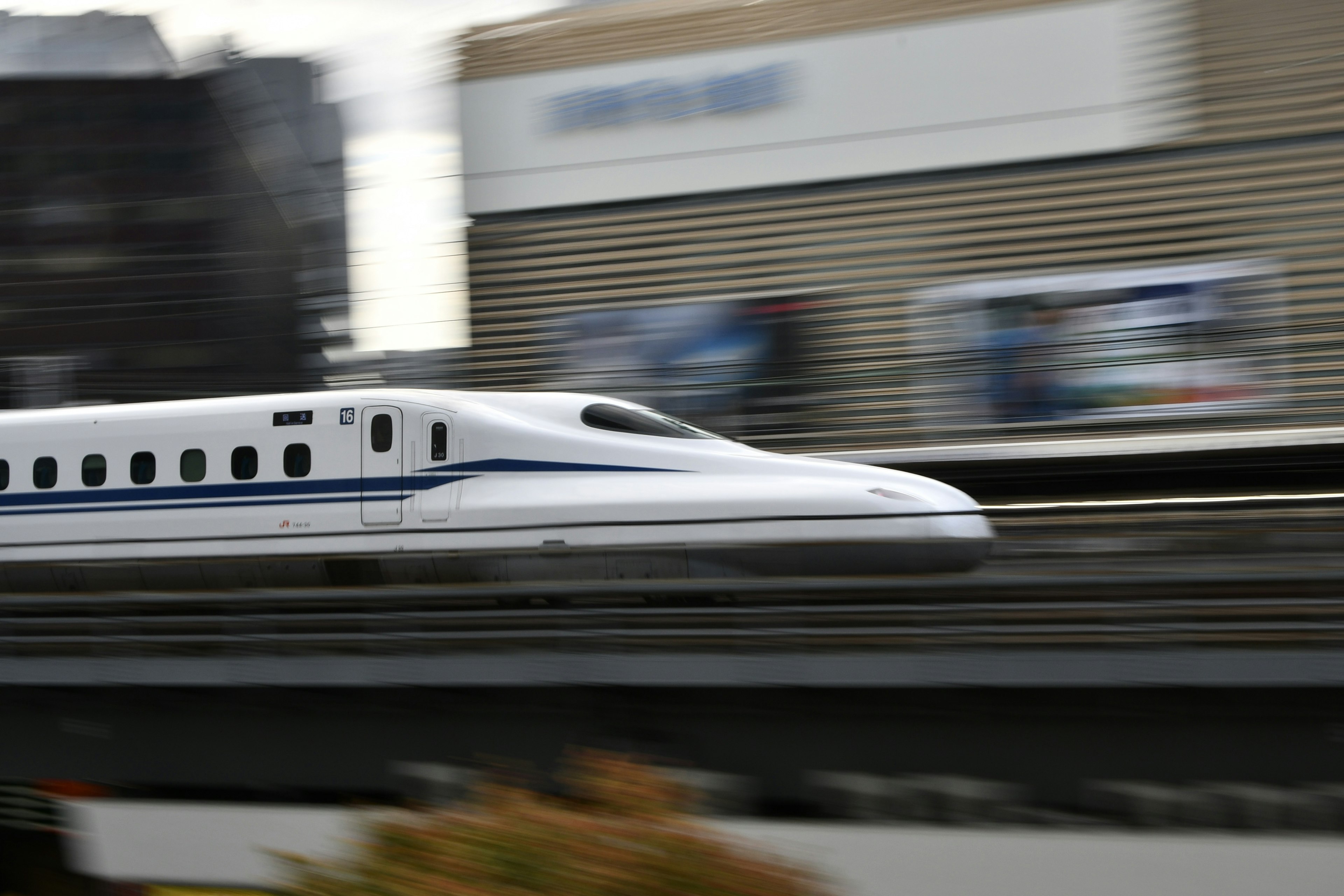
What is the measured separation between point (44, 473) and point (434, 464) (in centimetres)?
384

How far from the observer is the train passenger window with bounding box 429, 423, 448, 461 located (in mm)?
9172

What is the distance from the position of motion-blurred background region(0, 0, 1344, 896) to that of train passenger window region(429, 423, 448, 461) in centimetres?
187

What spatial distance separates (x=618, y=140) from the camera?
17.9m

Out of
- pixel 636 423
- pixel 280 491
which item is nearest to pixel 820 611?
pixel 636 423

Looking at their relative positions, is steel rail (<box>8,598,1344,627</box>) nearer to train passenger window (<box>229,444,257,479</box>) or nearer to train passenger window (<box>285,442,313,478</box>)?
train passenger window (<box>285,442,313,478</box>)

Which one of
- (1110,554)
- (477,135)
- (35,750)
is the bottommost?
(35,750)

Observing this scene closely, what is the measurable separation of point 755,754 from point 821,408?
10837mm

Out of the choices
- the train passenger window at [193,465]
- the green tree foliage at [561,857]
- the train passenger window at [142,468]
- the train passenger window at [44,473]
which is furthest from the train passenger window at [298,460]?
the green tree foliage at [561,857]

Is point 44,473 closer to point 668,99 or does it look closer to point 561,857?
point 561,857

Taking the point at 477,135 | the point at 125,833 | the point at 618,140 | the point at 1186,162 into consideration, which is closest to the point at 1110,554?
the point at 125,833

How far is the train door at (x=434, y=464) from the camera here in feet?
29.8

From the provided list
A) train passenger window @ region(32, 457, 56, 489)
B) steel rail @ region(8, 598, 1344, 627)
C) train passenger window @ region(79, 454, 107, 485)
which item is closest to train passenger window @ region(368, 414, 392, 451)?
steel rail @ region(8, 598, 1344, 627)

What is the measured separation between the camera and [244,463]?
979cm

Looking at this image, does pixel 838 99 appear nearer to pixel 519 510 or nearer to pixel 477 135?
pixel 477 135
